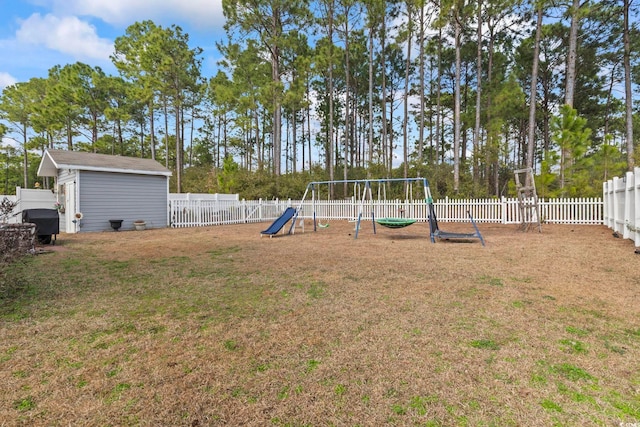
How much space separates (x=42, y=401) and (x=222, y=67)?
77.4ft

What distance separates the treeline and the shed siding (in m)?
5.99

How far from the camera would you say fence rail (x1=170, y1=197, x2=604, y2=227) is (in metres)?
11.5

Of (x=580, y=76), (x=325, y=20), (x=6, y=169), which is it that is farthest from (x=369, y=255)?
(x=6, y=169)

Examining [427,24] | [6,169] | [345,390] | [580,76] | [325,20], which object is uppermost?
[325,20]

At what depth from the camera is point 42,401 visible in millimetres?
1742

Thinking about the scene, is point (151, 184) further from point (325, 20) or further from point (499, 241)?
point (325, 20)

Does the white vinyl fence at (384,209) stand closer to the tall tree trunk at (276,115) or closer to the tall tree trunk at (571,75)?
the tall tree trunk at (571,75)

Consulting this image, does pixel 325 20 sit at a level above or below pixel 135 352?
above

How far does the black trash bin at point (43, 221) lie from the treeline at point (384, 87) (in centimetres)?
1087

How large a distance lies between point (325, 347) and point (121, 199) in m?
12.4

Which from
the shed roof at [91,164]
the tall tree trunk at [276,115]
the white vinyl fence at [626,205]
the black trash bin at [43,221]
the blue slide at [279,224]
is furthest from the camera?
the tall tree trunk at [276,115]

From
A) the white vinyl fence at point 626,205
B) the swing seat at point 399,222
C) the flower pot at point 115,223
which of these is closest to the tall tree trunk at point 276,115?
the flower pot at point 115,223

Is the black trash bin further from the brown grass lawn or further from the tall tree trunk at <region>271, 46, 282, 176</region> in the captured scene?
the tall tree trunk at <region>271, 46, 282, 176</region>

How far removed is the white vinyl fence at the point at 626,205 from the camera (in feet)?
19.8
